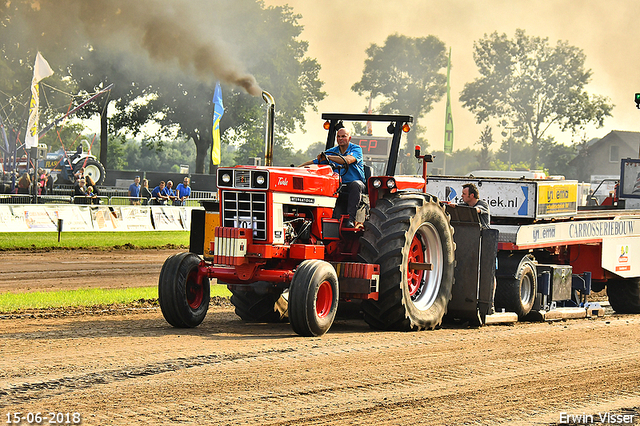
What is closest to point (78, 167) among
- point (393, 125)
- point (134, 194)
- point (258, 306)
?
point (134, 194)

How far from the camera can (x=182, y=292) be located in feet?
27.3

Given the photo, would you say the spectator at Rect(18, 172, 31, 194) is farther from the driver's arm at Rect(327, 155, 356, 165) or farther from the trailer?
the driver's arm at Rect(327, 155, 356, 165)

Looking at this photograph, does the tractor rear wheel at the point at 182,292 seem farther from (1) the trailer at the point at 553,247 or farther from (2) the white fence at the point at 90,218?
(2) the white fence at the point at 90,218

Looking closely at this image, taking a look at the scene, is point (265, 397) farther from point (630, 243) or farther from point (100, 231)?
point (100, 231)

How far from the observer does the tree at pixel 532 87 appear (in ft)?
237

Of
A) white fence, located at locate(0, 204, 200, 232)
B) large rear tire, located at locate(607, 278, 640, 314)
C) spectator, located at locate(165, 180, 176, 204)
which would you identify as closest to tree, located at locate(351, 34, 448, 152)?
spectator, located at locate(165, 180, 176, 204)

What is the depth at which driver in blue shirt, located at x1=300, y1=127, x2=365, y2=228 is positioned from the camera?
8781 mm

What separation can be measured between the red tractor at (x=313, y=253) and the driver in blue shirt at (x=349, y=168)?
0.11 meters

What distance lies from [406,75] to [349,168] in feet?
237

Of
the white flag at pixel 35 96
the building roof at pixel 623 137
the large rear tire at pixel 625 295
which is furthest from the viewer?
the building roof at pixel 623 137

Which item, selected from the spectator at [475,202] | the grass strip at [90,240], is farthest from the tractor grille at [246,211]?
the grass strip at [90,240]

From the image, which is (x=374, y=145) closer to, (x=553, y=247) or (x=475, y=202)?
(x=553, y=247)

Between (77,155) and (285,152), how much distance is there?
3928cm

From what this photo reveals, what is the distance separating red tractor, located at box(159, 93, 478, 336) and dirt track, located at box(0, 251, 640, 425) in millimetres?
377
